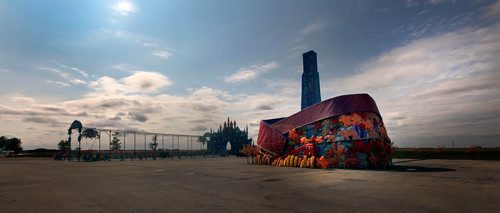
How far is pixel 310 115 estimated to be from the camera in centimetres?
2875

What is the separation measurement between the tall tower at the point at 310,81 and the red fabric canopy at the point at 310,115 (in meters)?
9.72

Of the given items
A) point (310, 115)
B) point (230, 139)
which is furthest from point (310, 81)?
point (230, 139)

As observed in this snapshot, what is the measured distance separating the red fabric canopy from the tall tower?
9.72 m

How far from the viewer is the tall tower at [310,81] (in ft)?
141

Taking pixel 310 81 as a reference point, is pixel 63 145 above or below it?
below

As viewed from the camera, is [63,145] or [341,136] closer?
[341,136]

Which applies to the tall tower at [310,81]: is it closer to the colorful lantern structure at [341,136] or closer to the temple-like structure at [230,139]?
the colorful lantern structure at [341,136]

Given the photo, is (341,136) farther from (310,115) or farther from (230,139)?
(230,139)

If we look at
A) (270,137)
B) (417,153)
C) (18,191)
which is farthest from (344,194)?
(417,153)

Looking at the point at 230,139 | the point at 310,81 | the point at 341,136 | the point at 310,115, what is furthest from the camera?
the point at 230,139

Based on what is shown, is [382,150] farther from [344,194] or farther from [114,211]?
[114,211]

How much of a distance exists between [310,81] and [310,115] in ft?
53.2

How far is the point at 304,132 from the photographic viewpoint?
2880 cm

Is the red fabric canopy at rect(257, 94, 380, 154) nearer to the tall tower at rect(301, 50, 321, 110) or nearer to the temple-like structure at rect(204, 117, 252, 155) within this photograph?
the tall tower at rect(301, 50, 321, 110)
